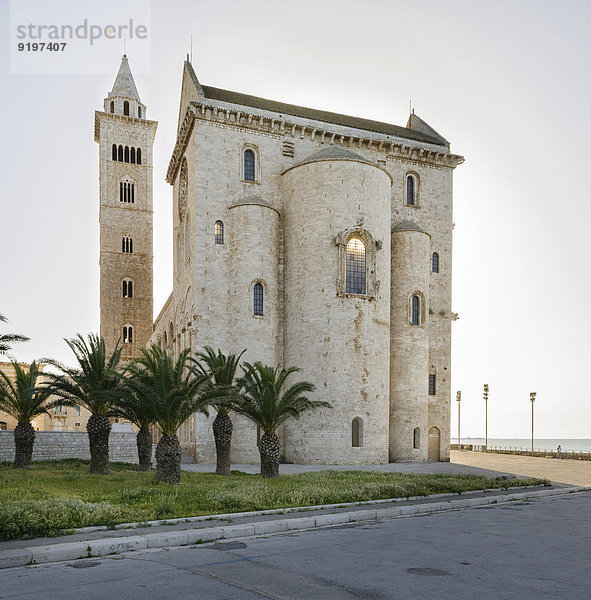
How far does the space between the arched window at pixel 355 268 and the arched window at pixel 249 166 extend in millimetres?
7054

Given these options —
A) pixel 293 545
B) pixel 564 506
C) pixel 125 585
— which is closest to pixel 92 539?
pixel 125 585

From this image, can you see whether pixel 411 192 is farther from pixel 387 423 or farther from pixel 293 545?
pixel 293 545

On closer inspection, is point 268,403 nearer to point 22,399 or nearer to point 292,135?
point 22,399

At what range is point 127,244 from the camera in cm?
6200

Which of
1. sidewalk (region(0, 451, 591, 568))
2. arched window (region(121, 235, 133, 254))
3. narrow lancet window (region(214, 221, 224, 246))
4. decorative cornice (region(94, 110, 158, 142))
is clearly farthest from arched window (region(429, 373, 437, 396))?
decorative cornice (region(94, 110, 158, 142))

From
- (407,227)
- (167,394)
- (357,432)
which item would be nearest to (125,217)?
(407,227)

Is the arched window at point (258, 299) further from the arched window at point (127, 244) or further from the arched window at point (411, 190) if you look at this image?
the arched window at point (127, 244)

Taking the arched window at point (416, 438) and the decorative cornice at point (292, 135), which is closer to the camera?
the decorative cornice at point (292, 135)

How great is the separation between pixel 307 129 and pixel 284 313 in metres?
11.2

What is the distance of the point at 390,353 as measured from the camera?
35344 mm

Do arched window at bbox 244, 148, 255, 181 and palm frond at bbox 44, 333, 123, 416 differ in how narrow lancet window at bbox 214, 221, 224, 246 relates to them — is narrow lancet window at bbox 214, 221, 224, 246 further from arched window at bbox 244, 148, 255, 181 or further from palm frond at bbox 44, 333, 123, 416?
palm frond at bbox 44, 333, 123, 416

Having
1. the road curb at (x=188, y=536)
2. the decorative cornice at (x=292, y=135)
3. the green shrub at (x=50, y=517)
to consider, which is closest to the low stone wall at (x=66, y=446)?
the decorative cornice at (x=292, y=135)

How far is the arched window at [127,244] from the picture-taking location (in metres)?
61.7

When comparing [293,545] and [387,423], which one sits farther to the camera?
[387,423]
